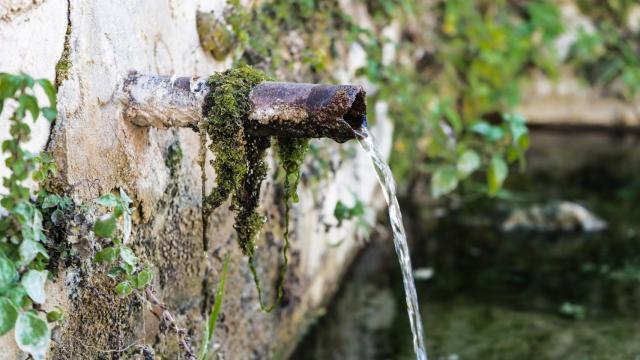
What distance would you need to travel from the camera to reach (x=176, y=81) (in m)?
1.83

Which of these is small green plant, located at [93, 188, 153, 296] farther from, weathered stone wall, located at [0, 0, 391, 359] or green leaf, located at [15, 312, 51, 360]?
green leaf, located at [15, 312, 51, 360]

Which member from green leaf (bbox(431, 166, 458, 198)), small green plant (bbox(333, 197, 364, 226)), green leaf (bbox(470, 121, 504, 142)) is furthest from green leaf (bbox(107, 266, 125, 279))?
green leaf (bbox(431, 166, 458, 198))

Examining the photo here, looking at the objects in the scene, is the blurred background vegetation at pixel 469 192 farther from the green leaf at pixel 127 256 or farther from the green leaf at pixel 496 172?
the green leaf at pixel 127 256

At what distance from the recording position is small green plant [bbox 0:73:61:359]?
1354 mm

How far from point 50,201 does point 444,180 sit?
2.04m

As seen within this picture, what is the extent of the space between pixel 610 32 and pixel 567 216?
3.22m

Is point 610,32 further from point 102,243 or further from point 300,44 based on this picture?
point 102,243

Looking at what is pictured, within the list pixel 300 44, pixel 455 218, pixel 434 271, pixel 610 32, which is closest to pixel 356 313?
pixel 434 271

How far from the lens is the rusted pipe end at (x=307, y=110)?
67.2 inches

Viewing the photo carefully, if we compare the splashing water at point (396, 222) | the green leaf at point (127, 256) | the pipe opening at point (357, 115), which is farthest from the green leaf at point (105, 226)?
the splashing water at point (396, 222)

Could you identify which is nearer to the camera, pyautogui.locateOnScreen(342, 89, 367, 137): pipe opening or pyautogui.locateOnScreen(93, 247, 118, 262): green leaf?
pyautogui.locateOnScreen(93, 247, 118, 262): green leaf

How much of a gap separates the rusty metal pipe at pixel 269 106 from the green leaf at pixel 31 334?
22.6 inches

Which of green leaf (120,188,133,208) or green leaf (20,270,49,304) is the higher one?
green leaf (120,188,133,208)

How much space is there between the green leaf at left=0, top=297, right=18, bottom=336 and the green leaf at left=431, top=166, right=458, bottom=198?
2.20 m
